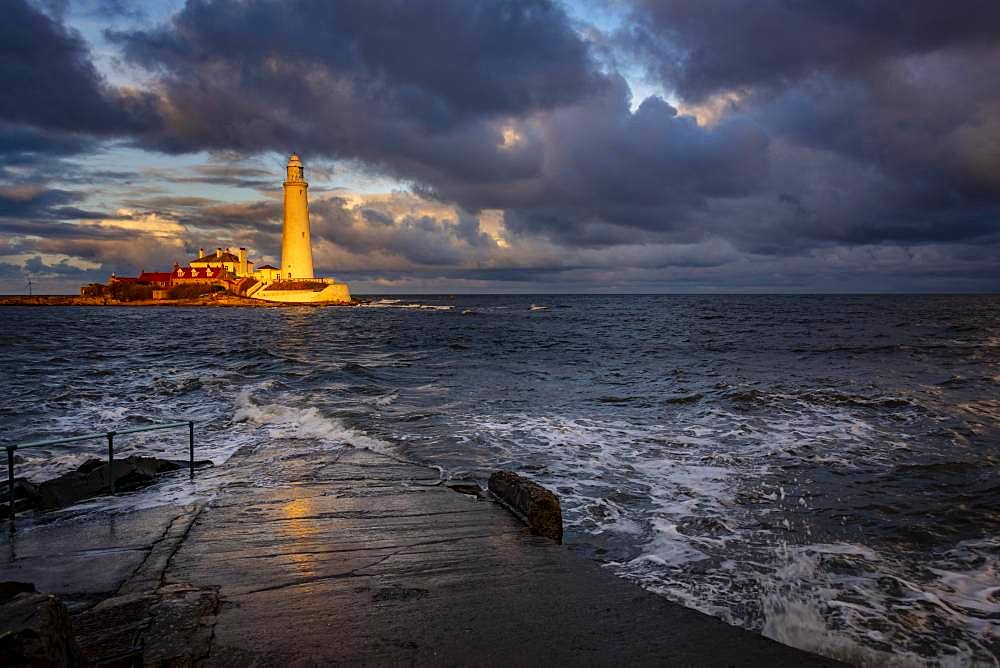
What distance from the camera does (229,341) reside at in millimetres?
35812

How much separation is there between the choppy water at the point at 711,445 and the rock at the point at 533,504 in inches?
16.0

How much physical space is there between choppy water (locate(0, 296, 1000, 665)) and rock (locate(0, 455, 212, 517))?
102cm

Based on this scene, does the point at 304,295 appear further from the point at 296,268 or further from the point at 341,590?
the point at 341,590

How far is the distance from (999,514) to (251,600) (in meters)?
8.38

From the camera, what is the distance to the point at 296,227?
2940 inches

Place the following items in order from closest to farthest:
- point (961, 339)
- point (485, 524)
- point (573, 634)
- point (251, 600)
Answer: point (573, 634) → point (251, 600) → point (485, 524) → point (961, 339)

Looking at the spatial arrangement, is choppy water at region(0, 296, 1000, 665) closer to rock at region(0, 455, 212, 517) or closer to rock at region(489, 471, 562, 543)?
rock at region(489, 471, 562, 543)

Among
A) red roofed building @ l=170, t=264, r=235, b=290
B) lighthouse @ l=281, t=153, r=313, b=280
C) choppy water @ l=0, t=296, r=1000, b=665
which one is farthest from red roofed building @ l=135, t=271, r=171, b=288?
choppy water @ l=0, t=296, r=1000, b=665

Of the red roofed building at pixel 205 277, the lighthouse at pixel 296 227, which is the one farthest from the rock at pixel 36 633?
the red roofed building at pixel 205 277

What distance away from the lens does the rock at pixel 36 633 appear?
2.61 m

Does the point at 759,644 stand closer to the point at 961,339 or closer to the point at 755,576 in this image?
the point at 755,576

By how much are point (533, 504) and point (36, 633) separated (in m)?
4.04

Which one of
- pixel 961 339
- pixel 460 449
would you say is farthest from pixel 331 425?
pixel 961 339

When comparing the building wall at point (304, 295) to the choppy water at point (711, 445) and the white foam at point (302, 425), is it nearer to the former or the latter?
the choppy water at point (711, 445)
